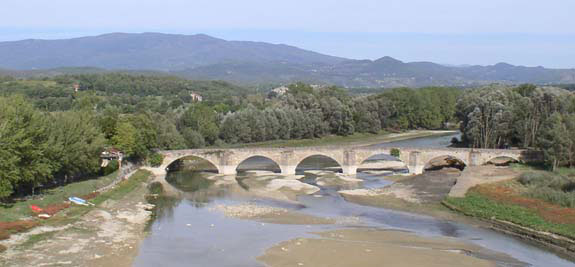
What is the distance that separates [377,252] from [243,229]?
11.8 metres

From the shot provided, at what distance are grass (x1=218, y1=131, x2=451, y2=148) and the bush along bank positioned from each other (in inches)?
1967

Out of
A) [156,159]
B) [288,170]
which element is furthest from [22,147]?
[288,170]

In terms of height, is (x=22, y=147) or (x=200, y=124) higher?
(x=22, y=147)

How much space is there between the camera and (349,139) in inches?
4779

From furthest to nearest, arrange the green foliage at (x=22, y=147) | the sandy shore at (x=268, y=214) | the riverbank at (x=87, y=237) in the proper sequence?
the sandy shore at (x=268, y=214) < the green foliage at (x=22, y=147) < the riverbank at (x=87, y=237)

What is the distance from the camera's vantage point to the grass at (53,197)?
45.7 meters

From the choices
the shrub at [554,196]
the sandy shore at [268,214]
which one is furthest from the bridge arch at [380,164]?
the sandy shore at [268,214]

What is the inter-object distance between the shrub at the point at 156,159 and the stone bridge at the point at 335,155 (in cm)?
46

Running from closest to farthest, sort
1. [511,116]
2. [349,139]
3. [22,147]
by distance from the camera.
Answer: [22,147] < [511,116] < [349,139]

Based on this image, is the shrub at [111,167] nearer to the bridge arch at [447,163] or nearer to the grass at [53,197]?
the grass at [53,197]

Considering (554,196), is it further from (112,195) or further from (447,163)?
(112,195)

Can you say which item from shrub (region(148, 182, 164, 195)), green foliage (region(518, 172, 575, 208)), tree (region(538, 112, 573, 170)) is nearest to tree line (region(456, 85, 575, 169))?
tree (region(538, 112, 573, 170))

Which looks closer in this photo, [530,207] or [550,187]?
[530,207]

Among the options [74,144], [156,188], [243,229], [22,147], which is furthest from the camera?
[156,188]
